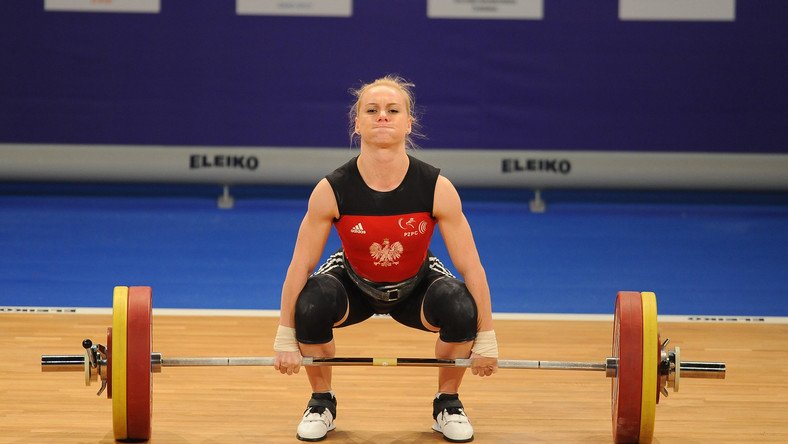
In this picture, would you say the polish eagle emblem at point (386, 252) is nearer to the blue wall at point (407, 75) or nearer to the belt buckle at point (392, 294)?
the belt buckle at point (392, 294)

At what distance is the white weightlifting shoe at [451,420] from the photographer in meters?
3.77

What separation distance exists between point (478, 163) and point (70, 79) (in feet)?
10.9

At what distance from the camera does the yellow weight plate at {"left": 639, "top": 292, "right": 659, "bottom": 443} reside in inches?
140

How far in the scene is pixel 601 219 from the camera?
8.45m

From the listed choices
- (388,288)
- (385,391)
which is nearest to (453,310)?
(388,288)

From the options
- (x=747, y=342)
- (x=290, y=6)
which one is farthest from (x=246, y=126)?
(x=747, y=342)

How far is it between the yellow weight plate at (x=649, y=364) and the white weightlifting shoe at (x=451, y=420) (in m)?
0.59

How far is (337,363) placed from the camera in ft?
11.9

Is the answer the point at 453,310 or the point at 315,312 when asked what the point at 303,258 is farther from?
the point at 453,310

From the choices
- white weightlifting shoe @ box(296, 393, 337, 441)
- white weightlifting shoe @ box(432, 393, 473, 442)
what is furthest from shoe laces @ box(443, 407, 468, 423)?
white weightlifting shoe @ box(296, 393, 337, 441)

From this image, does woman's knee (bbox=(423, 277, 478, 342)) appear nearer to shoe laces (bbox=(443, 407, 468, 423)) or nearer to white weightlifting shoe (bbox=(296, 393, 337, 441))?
shoe laces (bbox=(443, 407, 468, 423))

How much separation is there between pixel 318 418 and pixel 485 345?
634 mm

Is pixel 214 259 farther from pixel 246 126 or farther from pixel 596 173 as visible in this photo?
pixel 596 173

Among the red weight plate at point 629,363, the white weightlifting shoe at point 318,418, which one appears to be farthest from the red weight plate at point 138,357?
the red weight plate at point 629,363
